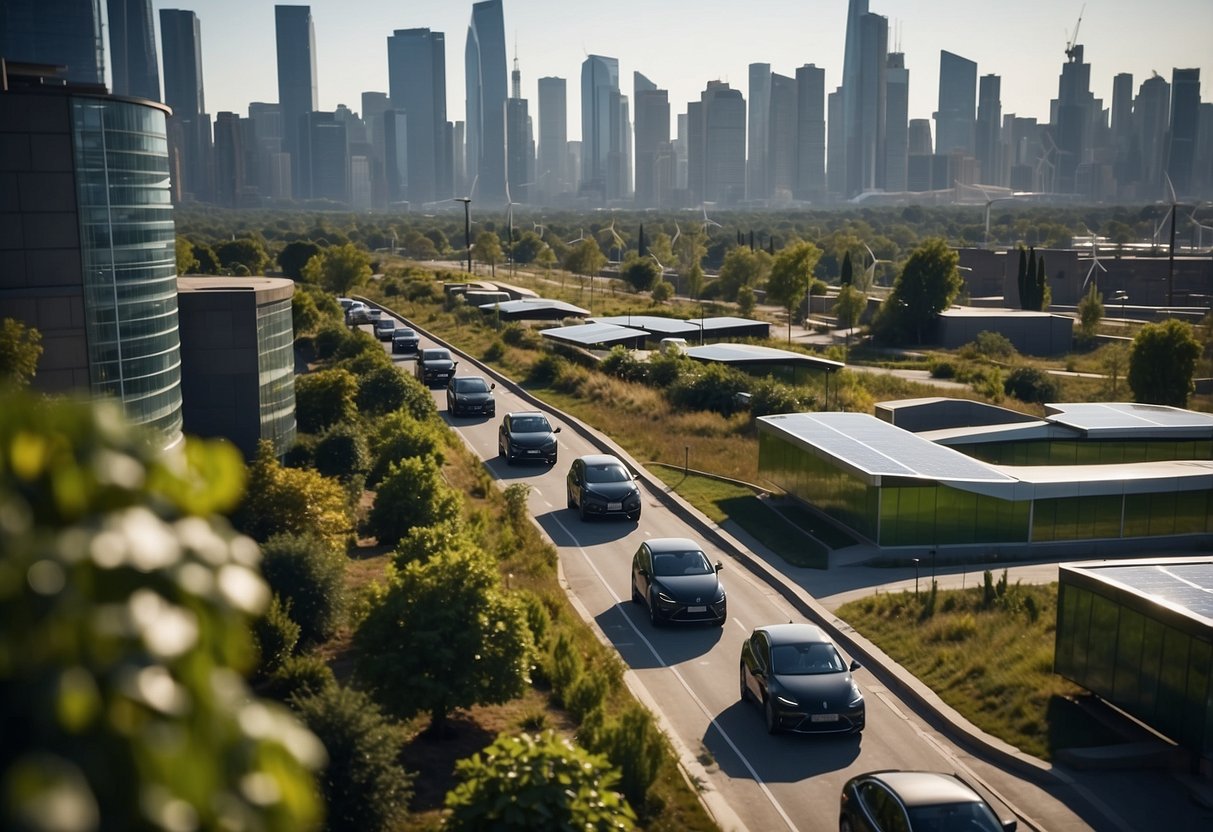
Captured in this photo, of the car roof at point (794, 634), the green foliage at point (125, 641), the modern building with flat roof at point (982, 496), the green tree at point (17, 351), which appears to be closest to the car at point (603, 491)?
the modern building with flat roof at point (982, 496)

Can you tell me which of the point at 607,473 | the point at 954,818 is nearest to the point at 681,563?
the point at 607,473

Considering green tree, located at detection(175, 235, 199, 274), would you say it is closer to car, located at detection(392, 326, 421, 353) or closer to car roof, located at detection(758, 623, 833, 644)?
car, located at detection(392, 326, 421, 353)

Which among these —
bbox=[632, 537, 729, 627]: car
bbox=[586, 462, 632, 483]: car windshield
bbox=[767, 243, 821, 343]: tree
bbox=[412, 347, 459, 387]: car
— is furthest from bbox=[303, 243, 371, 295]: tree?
bbox=[632, 537, 729, 627]: car

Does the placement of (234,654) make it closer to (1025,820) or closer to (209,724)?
(209,724)

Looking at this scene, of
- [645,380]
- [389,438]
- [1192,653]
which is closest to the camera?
[1192,653]

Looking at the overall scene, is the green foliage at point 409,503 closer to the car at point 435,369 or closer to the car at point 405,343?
the car at point 435,369

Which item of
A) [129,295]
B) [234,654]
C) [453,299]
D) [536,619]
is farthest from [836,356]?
[234,654]
